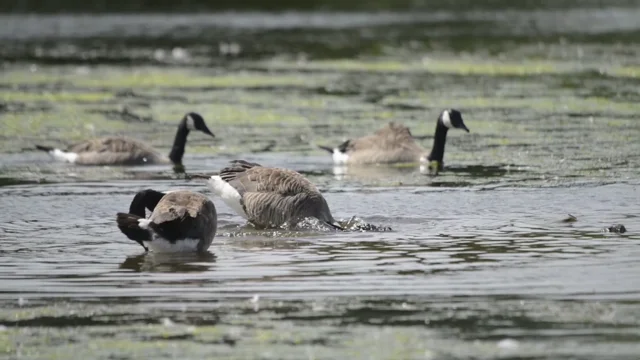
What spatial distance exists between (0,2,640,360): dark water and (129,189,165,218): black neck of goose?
33cm

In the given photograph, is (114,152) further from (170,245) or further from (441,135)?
(170,245)

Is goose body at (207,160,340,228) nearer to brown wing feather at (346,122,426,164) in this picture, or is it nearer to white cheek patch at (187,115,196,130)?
brown wing feather at (346,122,426,164)

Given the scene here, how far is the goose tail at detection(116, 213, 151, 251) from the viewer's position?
36.1 feet

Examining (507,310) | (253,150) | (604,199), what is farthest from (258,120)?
(507,310)

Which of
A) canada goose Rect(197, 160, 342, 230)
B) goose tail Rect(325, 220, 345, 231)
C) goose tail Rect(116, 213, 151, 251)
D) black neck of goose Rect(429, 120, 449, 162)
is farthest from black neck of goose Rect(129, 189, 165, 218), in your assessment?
black neck of goose Rect(429, 120, 449, 162)

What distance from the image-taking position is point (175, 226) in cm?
1120

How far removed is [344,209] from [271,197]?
1.42 m

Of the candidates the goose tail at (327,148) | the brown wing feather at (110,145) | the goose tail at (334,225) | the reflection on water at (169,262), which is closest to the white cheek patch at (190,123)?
the brown wing feather at (110,145)

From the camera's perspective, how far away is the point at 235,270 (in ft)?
34.3

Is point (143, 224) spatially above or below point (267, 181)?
below

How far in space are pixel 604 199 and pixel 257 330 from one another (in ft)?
22.5

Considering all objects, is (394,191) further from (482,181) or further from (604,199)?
(604,199)

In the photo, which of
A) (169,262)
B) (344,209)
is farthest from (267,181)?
(169,262)

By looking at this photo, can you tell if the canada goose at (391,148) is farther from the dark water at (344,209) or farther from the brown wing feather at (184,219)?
the brown wing feather at (184,219)
